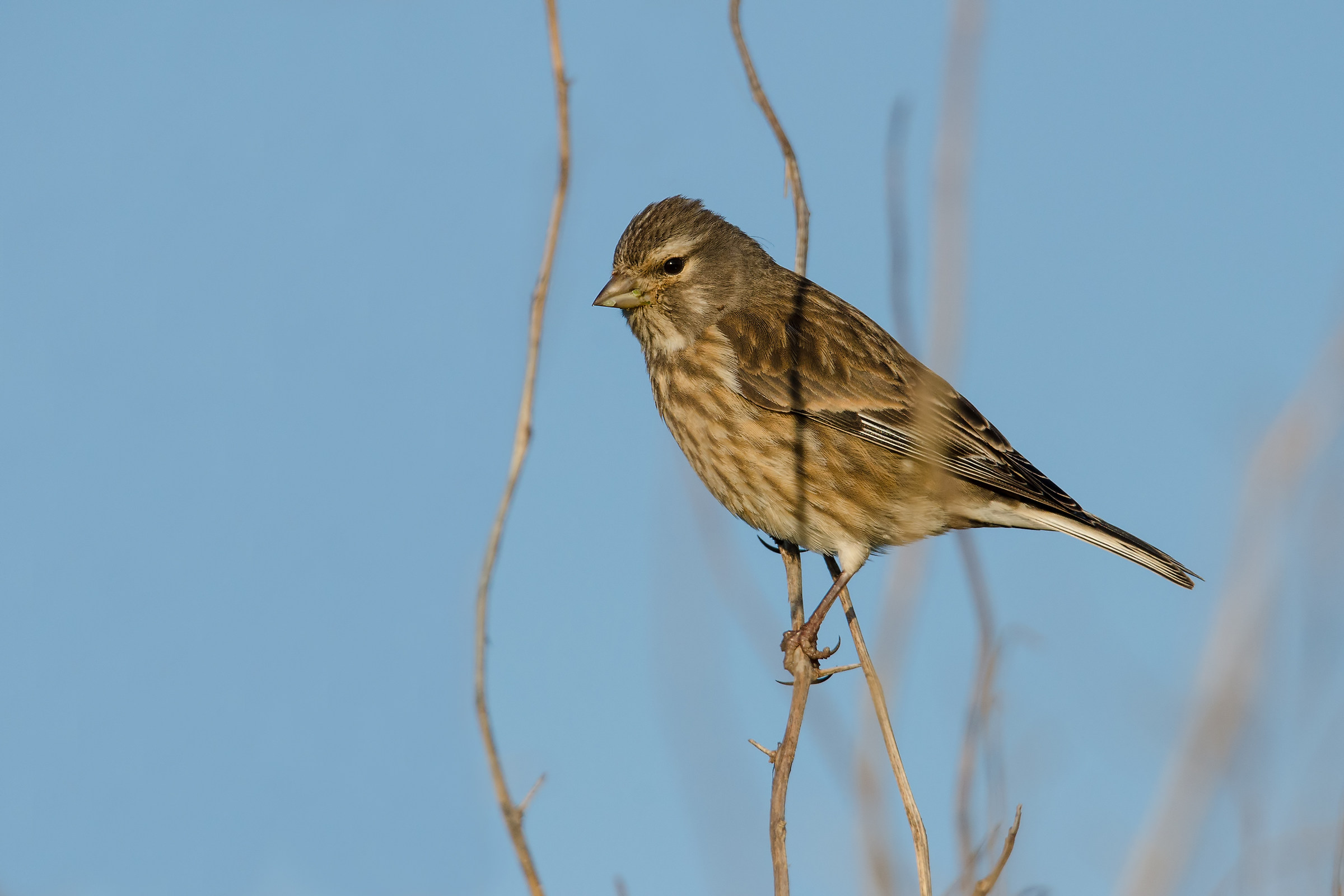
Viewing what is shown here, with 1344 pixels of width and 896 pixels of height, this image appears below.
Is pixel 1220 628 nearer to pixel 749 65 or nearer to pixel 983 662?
pixel 983 662

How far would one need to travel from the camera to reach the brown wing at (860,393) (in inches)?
200

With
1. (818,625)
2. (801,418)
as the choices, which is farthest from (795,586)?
(801,418)

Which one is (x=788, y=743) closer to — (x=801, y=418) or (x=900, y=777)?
(x=900, y=777)

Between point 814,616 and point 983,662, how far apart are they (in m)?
2.31

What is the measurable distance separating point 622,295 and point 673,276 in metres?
0.25

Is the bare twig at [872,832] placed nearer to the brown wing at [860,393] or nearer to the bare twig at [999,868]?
the bare twig at [999,868]

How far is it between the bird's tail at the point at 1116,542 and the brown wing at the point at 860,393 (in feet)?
0.13

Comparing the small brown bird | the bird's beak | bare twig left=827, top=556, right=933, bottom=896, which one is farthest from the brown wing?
bare twig left=827, top=556, right=933, bottom=896

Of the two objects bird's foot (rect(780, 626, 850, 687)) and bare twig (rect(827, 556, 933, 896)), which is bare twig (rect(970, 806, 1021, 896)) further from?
bird's foot (rect(780, 626, 850, 687))

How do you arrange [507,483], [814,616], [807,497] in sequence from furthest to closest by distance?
[807,497]
[814,616]
[507,483]

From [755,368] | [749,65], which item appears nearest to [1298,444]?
[749,65]

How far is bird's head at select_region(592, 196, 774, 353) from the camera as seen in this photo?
5.29 m

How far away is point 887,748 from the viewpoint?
10.4ft

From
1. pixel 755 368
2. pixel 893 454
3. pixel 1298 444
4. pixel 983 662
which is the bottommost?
pixel 983 662
